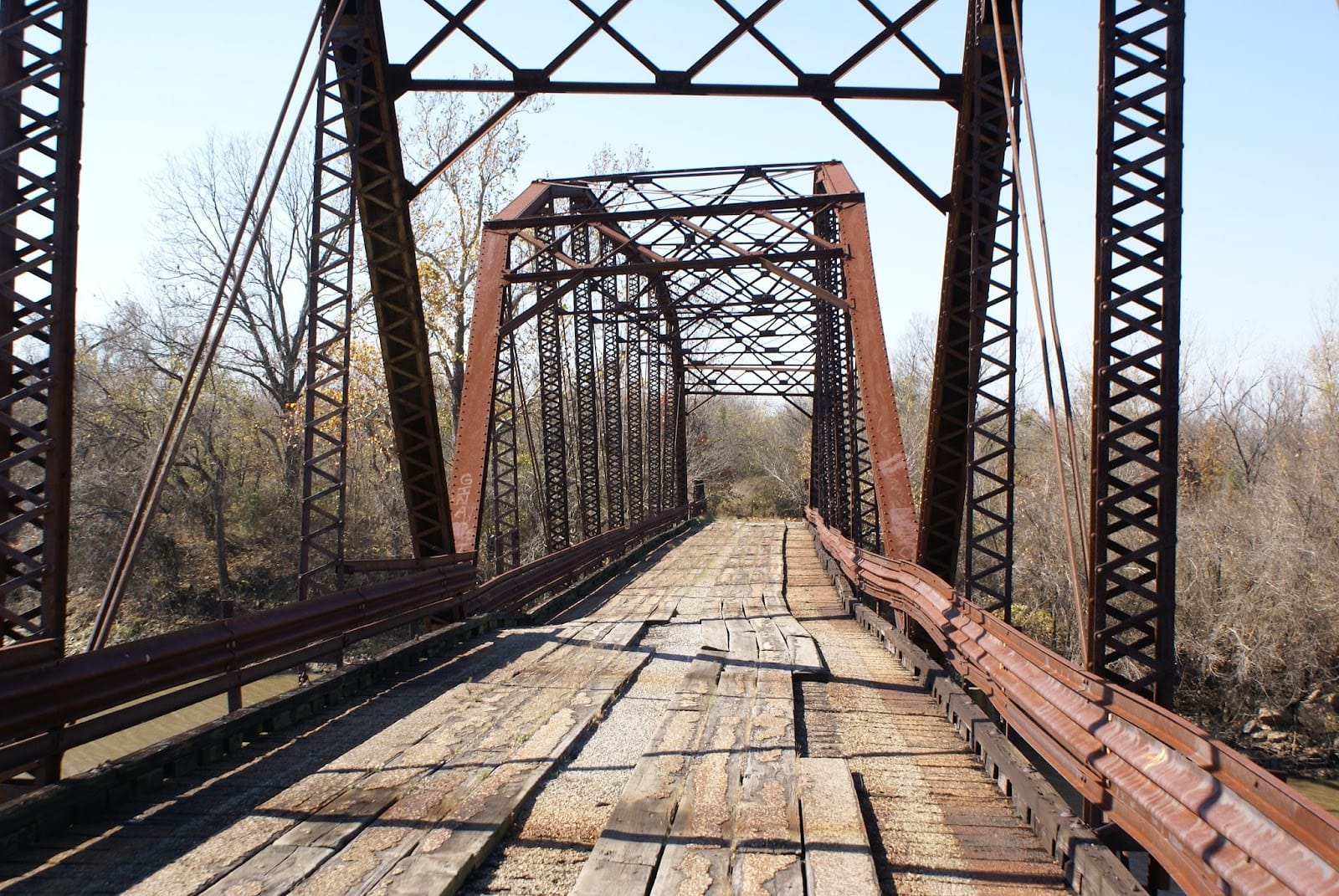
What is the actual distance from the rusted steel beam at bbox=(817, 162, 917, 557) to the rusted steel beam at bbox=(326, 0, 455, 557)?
15.3ft

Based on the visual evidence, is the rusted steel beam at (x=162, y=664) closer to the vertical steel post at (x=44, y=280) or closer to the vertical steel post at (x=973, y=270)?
the vertical steel post at (x=44, y=280)

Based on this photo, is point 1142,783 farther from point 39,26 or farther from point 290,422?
point 290,422

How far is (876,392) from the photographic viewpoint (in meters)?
11.2

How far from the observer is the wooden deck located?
3674 millimetres

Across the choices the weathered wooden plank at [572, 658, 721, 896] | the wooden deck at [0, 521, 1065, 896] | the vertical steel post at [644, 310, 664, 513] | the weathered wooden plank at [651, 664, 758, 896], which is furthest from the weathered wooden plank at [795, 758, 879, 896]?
the vertical steel post at [644, 310, 664, 513]

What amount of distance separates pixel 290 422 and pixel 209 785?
27366mm

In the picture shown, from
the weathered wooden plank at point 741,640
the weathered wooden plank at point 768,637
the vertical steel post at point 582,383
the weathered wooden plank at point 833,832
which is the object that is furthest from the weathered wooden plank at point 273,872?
the vertical steel post at point 582,383

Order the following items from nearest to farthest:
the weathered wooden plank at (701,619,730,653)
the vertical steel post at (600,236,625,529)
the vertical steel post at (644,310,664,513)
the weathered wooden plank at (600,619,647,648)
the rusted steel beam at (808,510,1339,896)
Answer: the rusted steel beam at (808,510,1339,896) → the weathered wooden plank at (701,619,730,653) → the weathered wooden plank at (600,619,647,648) → the vertical steel post at (600,236,625,529) → the vertical steel post at (644,310,664,513)

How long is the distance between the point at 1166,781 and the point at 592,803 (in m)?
2.44

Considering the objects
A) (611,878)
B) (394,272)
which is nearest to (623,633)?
(394,272)

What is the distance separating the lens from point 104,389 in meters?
28.2

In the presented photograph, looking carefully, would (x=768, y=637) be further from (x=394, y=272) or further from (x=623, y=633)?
(x=394, y=272)

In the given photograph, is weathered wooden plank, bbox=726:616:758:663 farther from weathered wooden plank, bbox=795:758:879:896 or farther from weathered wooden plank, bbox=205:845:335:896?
weathered wooden plank, bbox=205:845:335:896

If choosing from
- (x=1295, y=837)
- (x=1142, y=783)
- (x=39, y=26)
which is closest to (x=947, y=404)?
(x=1142, y=783)
